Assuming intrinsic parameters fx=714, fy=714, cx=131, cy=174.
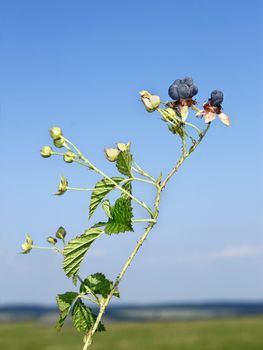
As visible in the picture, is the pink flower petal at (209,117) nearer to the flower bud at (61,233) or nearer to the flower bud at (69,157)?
the flower bud at (69,157)

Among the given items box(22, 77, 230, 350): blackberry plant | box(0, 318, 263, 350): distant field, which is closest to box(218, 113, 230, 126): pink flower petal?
box(22, 77, 230, 350): blackberry plant

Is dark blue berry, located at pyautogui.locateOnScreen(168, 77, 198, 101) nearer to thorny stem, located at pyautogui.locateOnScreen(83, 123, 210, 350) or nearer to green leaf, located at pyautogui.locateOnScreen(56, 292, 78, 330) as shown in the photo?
thorny stem, located at pyautogui.locateOnScreen(83, 123, 210, 350)

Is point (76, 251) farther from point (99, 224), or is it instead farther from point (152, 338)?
point (152, 338)

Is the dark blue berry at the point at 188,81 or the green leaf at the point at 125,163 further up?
the dark blue berry at the point at 188,81

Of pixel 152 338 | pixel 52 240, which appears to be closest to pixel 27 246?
pixel 52 240

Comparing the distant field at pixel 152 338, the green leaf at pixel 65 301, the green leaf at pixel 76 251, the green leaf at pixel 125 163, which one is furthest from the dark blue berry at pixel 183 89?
the distant field at pixel 152 338
